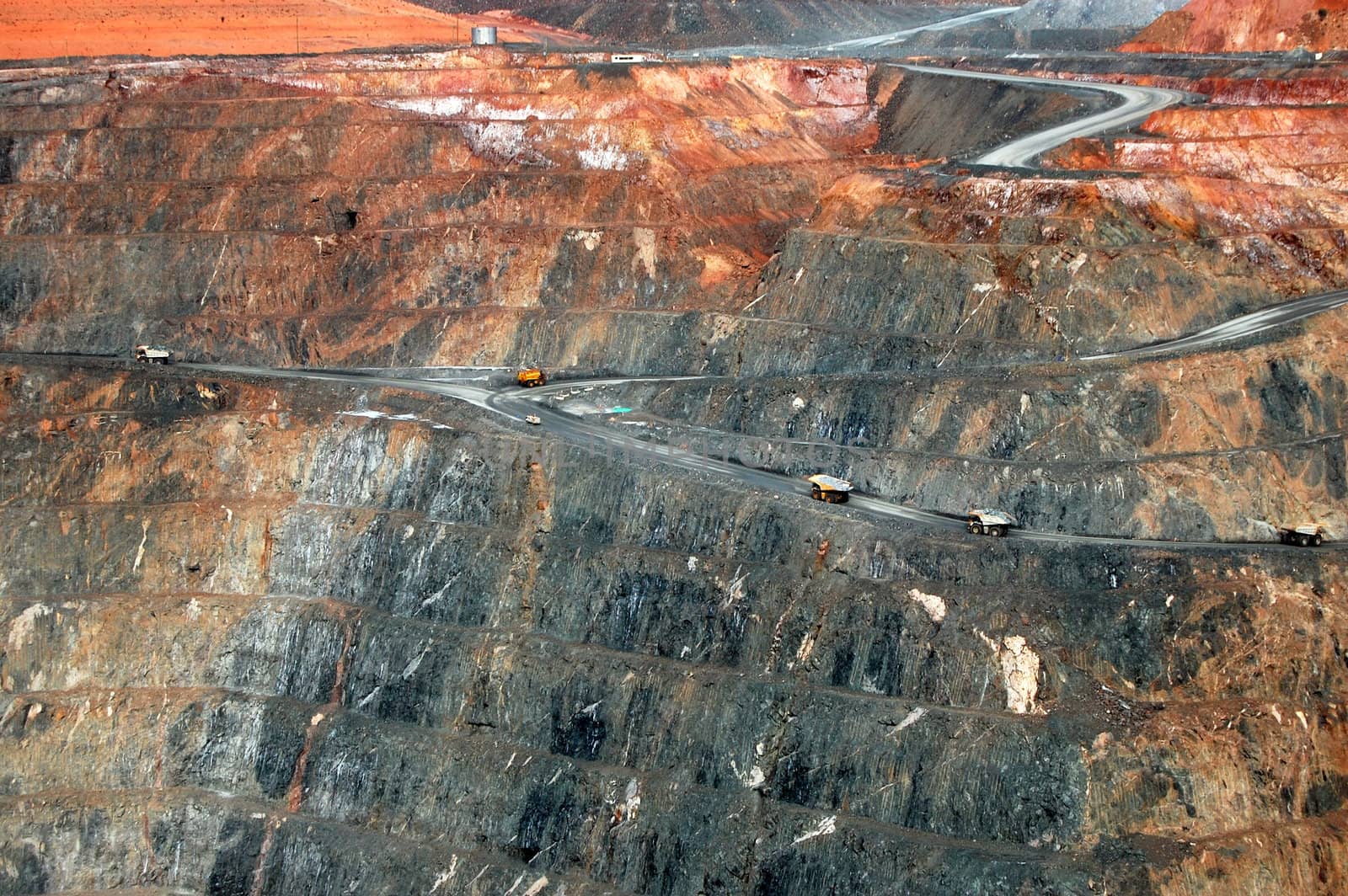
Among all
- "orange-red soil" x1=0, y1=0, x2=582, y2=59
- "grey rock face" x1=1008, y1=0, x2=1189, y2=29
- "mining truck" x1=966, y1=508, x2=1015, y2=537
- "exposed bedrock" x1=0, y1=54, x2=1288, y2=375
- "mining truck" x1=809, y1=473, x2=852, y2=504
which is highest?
"grey rock face" x1=1008, y1=0, x2=1189, y2=29

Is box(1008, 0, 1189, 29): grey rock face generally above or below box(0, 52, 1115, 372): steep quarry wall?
above

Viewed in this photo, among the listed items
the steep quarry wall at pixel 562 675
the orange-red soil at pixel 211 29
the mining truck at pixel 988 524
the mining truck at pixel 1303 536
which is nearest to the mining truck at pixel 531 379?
the steep quarry wall at pixel 562 675

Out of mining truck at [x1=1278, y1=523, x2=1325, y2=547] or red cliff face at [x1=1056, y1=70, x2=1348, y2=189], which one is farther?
red cliff face at [x1=1056, y1=70, x2=1348, y2=189]

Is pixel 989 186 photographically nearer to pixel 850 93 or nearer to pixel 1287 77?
pixel 1287 77

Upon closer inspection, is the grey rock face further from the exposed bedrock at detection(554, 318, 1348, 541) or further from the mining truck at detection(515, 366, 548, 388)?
the exposed bedrock at detection(554, 318, 1348, 541)

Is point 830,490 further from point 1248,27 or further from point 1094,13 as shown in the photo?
point 1094,13

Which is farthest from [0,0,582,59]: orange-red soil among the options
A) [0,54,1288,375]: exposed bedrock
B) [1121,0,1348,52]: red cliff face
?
[1121,0,1348,52]: red cliff face

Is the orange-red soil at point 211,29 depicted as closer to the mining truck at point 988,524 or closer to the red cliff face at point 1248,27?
the red cliff face at point 1248,27
